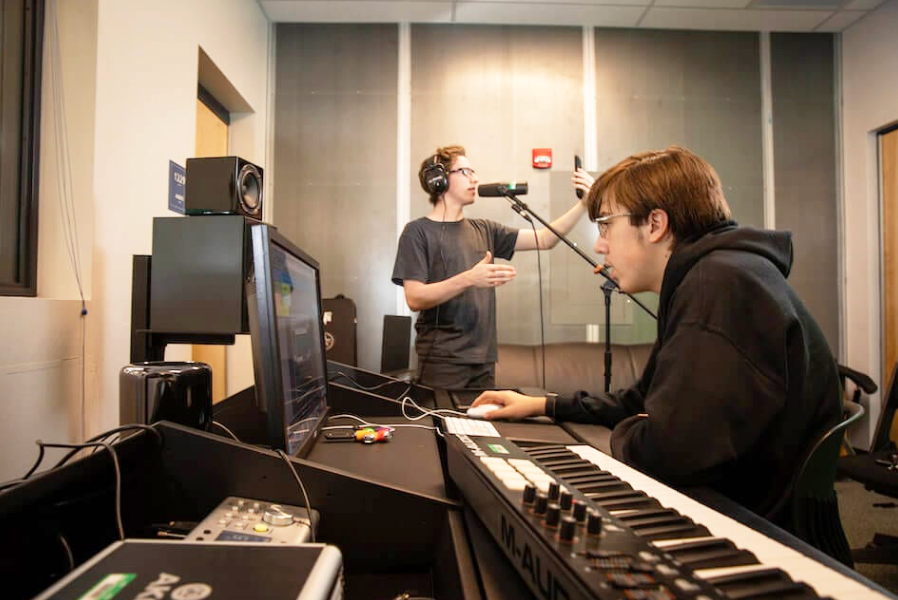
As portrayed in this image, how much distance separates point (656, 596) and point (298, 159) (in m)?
3.42

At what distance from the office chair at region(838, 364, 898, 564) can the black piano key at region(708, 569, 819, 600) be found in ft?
6.03

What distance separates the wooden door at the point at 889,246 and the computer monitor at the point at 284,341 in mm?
3756

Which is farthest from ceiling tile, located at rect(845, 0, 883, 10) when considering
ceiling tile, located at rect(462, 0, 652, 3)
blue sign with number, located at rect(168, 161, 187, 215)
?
blue sign with number, located at rect(168, 161, 187, 215)

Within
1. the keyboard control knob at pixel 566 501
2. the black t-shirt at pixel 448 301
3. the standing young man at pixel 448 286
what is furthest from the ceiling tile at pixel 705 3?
the keyboard control knob at pixel 566 501

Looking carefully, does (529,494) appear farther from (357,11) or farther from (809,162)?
(809,162)

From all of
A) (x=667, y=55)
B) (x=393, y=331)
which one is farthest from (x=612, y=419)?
(x=667, y=55)

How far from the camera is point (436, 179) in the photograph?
1.99m

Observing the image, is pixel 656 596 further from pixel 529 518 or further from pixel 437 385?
pixel 437 385

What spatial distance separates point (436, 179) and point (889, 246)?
312 centimetres

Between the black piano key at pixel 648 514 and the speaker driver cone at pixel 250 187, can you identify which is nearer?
the black piano key at pixel 648 514

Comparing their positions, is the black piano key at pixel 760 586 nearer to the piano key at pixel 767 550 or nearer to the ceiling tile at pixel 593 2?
the piano key at pixel 767 550

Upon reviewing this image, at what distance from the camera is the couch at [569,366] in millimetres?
3039

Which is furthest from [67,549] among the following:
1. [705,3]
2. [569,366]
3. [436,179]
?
[705,3]

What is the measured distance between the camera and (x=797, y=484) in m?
0.80
